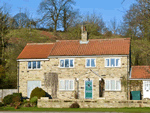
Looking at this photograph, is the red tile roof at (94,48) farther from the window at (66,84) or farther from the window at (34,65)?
the window at (66,84)

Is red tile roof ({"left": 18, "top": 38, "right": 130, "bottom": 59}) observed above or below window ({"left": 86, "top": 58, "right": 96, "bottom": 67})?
above

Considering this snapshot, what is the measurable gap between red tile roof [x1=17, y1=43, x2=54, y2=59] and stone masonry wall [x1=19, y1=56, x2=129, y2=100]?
941 mm

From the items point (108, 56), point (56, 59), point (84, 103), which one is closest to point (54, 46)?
point (56, 59)

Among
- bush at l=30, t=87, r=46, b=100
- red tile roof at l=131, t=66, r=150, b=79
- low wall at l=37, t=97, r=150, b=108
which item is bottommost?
low wall at l=37, t=97, r=150, b=108

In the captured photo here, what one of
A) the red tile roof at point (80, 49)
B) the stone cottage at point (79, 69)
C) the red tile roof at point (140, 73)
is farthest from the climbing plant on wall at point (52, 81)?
the red tile roof at point (140, 73)

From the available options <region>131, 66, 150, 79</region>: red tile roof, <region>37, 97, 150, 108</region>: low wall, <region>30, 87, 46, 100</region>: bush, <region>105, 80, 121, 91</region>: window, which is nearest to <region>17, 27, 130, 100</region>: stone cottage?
<region>105, 80, 121, 91</region>: window

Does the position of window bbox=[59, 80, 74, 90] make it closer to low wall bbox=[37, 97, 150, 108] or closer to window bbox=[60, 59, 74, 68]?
window bbox=[60, 59, 74, 68]

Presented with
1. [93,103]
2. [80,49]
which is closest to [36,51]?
[80,49]

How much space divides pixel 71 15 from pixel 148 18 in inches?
1700

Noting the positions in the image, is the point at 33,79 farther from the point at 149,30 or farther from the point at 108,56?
the point at 149,30

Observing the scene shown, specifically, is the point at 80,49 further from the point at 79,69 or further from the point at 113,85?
the point at 113,85

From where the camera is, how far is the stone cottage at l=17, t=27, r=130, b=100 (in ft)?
111

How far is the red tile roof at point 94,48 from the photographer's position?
34.7 metres

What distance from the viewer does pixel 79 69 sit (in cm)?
3522
